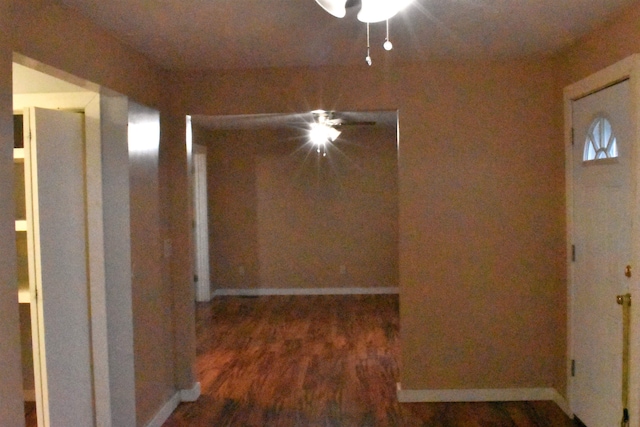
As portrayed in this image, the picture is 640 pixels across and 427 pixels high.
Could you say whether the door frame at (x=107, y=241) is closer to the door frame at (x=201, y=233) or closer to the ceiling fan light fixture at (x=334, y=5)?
the ceiling fan light fixture at (x=334, y=5)

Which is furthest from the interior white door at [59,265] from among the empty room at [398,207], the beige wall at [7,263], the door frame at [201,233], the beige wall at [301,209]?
the beige wall at [301,209]

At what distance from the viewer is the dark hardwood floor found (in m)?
3.61

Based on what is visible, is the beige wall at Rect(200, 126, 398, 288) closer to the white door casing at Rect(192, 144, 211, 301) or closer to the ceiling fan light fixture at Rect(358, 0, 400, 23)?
the white door casing at Rect(192, 144, 211, 301)

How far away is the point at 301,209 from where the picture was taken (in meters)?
7.57

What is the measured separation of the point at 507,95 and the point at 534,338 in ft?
5.34

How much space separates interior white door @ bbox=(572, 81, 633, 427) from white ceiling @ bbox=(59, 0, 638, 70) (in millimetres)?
496

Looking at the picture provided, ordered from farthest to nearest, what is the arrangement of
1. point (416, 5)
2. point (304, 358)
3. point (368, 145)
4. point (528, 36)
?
point (368, 145)
point (304, 358)
point (528, 36)
point (416, 5)

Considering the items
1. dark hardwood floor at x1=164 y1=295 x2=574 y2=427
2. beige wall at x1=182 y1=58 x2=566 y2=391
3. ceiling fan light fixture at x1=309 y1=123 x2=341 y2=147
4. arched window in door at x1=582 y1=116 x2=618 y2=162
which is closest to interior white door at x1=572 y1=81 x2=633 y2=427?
arched window in door at x1=582 y1=116 x2=618 y2=162

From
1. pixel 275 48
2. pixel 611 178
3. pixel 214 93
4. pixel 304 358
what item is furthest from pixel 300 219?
pixel 611 178

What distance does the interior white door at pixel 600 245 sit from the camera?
2.83m

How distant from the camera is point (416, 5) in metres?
2.50

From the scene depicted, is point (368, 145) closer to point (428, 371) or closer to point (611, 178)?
point (428, 371)

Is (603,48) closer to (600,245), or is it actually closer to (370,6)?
(600,245)

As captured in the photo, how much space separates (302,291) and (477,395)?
4.05 m
